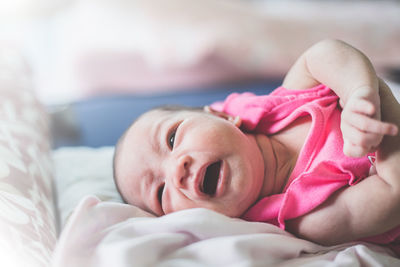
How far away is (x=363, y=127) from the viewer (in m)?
0.59

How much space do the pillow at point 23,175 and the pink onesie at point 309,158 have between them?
0.37 meters

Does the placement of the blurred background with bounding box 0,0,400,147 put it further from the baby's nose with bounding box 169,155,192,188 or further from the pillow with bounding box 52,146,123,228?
the baby's nose with bounding box 169,155,192,188

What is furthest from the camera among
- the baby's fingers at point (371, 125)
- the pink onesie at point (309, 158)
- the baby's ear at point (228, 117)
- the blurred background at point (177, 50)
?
the blurred background at point (177, 50)

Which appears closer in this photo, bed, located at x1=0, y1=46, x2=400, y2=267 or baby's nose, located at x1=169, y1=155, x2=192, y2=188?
bed, located at x1=0, y1=46, x2=400, y2=267

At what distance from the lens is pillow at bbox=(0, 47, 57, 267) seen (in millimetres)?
637

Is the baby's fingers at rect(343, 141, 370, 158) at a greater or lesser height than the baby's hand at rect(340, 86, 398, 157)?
lesser

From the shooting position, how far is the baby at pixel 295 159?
2.18 feet

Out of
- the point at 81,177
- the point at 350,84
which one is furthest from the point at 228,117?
the point at 81,177

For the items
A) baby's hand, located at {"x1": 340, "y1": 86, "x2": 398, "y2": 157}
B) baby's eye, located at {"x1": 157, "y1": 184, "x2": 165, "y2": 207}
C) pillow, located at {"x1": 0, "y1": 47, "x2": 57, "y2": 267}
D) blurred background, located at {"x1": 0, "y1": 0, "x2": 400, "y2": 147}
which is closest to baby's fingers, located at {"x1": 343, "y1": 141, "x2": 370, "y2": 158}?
baby's hand, located at {"x1": 340, "y1": 86, "x2": 398, "y2": 157}

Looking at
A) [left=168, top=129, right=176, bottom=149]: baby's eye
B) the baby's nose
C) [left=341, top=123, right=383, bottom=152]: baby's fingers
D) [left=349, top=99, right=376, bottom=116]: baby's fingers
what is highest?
[left=349, top=99, right=376, bottom=116]: baby's fingers

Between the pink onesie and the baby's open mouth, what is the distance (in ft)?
0.27

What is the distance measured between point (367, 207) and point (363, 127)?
15 cm

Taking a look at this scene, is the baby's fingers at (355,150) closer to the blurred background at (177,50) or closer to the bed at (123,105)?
the bed at (123,105)

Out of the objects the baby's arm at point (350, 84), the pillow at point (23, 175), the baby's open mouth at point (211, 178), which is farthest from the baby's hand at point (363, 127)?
the pillow at point (23, 175)
